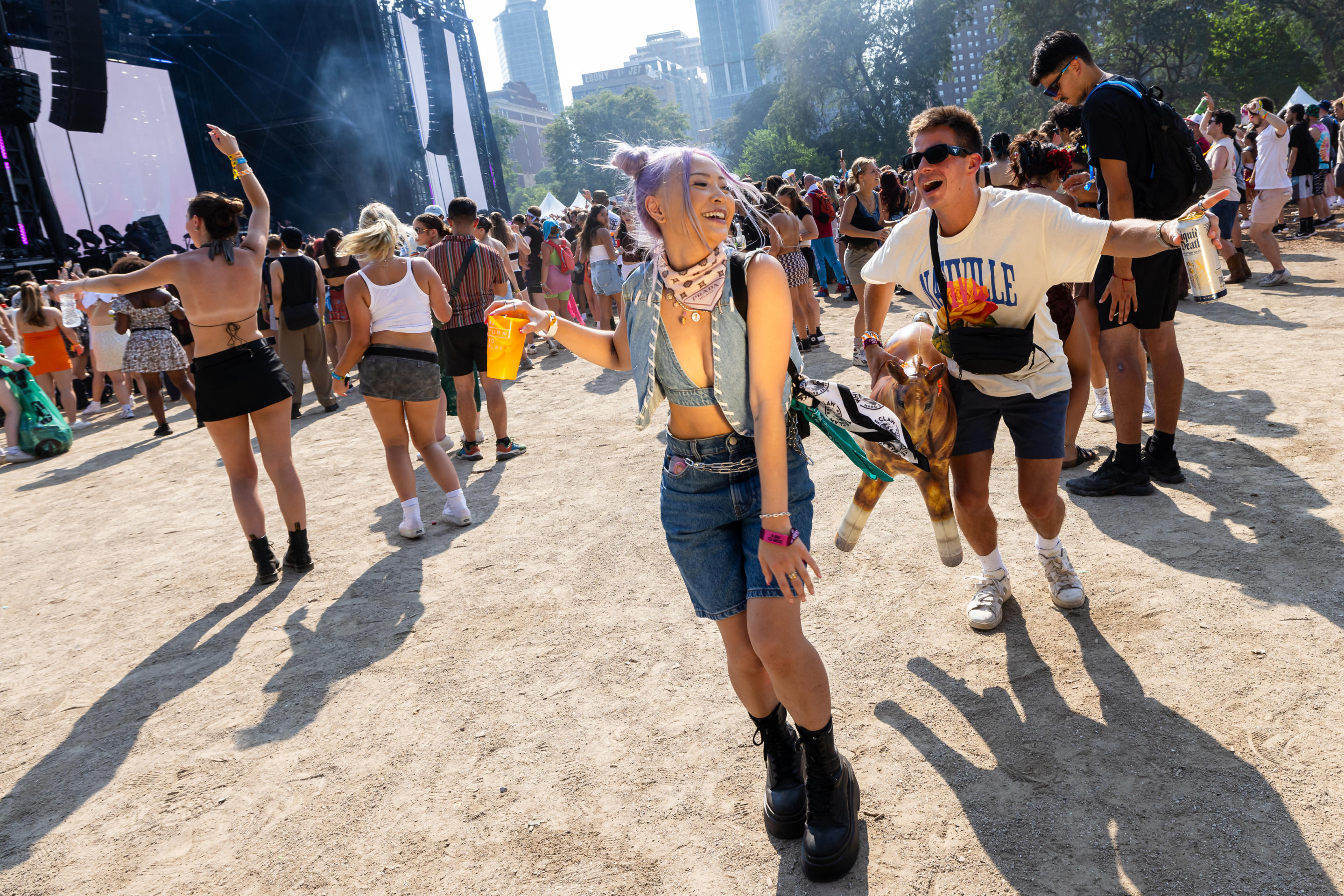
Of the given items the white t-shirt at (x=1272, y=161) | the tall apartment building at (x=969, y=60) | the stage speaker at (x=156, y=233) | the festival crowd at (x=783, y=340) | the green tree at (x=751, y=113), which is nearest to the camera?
the festival crowd at (x=783, y=340)

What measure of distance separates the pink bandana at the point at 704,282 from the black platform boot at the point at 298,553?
12.5 ft

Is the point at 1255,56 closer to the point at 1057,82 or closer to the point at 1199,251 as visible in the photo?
the point at 1057,82

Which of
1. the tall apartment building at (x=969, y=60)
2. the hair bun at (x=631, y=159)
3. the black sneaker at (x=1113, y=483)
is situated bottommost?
the black sneaker at (x=1113, y=483)

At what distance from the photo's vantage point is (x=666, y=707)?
3.19m

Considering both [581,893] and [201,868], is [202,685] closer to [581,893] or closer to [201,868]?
[201,868]

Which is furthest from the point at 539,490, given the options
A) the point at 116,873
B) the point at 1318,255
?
the point at 1318,255

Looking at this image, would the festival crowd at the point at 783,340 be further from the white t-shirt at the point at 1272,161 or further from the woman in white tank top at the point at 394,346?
the white t-shirt at the point at 1272,161

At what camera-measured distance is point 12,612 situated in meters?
5.20

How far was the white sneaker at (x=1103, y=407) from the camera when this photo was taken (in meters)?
5.59

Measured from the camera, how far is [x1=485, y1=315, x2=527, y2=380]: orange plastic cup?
7.89ft

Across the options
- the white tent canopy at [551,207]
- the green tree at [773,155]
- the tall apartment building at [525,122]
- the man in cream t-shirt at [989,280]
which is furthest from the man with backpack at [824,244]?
the tall apartment building at [525,122]

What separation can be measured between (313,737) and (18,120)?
1819 cm

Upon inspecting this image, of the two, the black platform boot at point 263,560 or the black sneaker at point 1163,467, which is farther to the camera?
the black platform boot at point 263,560

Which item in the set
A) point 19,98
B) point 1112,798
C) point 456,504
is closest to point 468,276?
point 456,504
